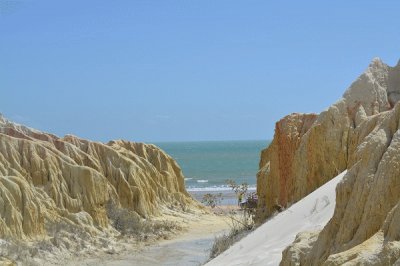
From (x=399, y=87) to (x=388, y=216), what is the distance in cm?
1068

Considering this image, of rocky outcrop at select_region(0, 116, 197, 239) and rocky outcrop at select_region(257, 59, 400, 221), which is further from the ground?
rocky outcrop at select_region(257, 59, 400, 221)

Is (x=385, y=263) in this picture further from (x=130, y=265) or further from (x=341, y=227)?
(x=130, y=265)

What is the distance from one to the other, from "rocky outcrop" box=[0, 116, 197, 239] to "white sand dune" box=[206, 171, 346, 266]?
1371cm

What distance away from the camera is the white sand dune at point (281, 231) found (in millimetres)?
9859

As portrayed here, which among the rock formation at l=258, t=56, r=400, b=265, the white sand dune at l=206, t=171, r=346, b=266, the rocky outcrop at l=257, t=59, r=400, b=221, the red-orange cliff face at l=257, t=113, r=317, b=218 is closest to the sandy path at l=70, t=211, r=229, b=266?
the red-orange cliff face at l=257, t=113, r=317, b=218

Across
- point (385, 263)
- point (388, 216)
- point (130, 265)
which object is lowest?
point (130, 265)

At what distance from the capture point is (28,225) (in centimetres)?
2448

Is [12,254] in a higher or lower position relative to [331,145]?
lower

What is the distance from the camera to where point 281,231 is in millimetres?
11211

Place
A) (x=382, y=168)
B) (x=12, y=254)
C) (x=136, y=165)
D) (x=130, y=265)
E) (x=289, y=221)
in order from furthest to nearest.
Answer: (x=136, y=165) → (x=130, y=265) → (x=12, y=254) → (x=289, y=221) → (x=382, y=168)

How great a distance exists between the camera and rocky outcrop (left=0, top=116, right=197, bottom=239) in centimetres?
2445

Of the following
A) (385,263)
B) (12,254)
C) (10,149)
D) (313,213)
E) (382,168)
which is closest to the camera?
(385,263)

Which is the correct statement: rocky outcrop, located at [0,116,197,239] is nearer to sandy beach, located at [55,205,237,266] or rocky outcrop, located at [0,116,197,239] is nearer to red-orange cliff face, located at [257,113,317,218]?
sandy beach, located at [55,205,237,266]

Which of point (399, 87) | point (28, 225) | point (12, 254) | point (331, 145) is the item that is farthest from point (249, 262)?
point (28, 225)
